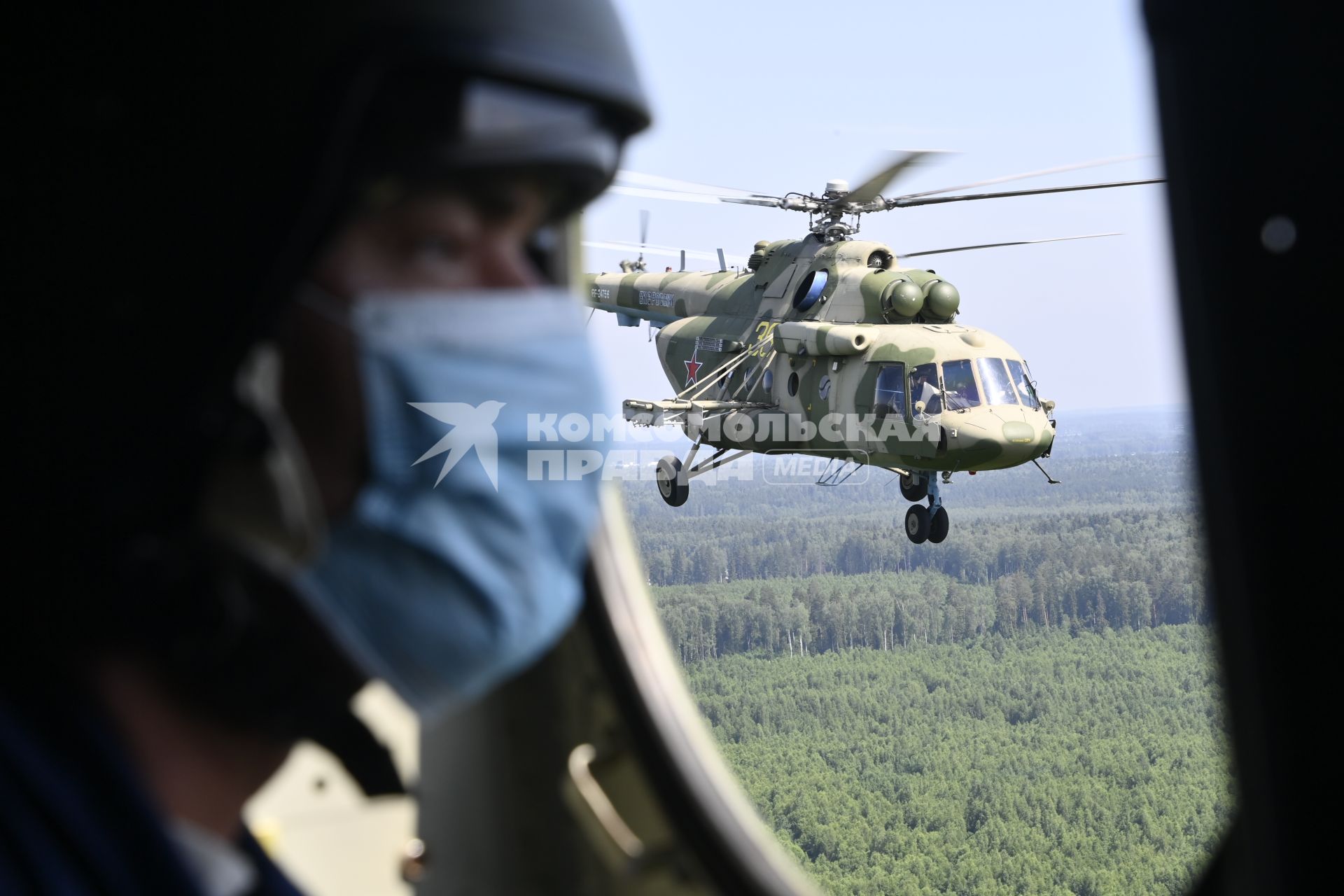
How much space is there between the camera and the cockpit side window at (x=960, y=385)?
9445 millimetres

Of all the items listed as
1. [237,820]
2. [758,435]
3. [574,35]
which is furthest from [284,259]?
[758,435]

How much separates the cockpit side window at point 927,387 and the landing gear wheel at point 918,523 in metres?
2.32

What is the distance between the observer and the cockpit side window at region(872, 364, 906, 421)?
31.4ft

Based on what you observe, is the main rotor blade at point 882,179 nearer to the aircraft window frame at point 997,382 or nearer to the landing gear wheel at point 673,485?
the aircraft window frame at point 997,382

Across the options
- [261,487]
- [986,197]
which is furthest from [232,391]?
[986,197]

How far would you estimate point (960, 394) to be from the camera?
9.46 metres

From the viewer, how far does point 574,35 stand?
792mm

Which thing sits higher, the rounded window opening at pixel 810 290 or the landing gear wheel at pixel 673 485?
the rounded window opening at pixel 810 290

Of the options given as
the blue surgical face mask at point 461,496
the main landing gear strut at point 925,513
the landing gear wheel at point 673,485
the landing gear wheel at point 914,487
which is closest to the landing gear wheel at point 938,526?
the main landing gear strut at point 925,513

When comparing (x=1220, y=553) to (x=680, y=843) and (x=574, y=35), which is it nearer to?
(x=574, y=35)

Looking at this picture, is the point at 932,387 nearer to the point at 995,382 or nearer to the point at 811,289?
the point at 995,382

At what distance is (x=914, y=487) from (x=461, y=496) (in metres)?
11.2

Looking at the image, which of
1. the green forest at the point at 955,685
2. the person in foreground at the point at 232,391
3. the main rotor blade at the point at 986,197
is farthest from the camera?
the green forest at the point at 955,685

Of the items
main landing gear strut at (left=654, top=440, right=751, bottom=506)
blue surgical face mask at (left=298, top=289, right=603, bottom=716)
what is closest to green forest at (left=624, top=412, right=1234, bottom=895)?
main landing gear strut at (left=654, top=440, right=751, bottom=506)
